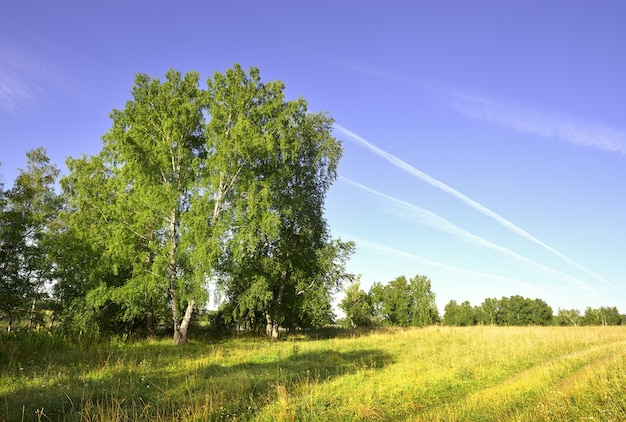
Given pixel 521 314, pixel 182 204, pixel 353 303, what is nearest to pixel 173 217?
pixel 182 204

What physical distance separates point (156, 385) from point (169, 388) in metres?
0.33

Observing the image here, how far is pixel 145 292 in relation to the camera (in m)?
19.8

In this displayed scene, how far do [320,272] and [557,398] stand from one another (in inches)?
733

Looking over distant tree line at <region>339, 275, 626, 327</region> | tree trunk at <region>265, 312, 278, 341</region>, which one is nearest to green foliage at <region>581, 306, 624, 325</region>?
distant tree line at <region>339, 275, 626, 327</region>

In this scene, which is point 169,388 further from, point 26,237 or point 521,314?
point 521,314

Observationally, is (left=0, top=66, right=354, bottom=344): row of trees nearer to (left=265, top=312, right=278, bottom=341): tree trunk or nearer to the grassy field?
(left=265, top=312, right=278, bottom=341): tree trunk

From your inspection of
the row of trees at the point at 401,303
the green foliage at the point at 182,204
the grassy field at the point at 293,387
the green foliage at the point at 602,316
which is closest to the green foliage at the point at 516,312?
the green foliage at the point at 602,316

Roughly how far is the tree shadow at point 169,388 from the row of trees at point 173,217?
21.7 feet

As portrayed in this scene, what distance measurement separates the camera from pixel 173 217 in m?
21.2

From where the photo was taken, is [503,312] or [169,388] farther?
[503,312]

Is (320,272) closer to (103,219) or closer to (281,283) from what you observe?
(281,283)

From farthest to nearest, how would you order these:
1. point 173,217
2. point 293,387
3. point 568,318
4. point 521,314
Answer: point 568,318, point 521,314, point 173,217, point 293,387

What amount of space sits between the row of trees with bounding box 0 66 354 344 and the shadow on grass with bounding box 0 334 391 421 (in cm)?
582

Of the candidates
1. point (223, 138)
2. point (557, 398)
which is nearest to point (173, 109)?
point (223, 138)
